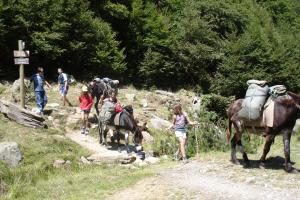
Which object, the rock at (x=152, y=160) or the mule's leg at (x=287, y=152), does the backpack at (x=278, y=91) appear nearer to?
the mule's leg at (x=287, y=152)

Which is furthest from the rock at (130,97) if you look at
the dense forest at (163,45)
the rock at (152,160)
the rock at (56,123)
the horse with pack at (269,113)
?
the horse with pack at (269,113)

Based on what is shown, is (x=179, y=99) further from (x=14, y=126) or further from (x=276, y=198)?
(x=276, y=198)

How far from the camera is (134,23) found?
40.3 m

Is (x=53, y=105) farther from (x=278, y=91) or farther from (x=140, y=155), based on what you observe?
(x=278, y=91)

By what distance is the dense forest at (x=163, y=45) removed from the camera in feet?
106

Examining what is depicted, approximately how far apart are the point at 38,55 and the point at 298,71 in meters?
25.5

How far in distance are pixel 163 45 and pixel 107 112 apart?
2521 cm

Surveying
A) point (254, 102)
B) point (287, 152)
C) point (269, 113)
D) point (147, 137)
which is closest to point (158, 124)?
point (147, 137)

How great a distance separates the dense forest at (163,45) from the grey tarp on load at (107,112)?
16.0m

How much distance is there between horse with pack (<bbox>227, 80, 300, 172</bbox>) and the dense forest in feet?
70.7

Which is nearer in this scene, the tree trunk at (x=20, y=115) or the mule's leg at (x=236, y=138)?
the mule's leg at (x=236, y=138)

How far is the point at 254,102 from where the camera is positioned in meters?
11.0

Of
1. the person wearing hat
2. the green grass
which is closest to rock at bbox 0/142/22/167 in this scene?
the green grass

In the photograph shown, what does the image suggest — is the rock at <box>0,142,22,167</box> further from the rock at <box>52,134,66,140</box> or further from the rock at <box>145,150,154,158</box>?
the rock at <box>145,150,154,158</box>
